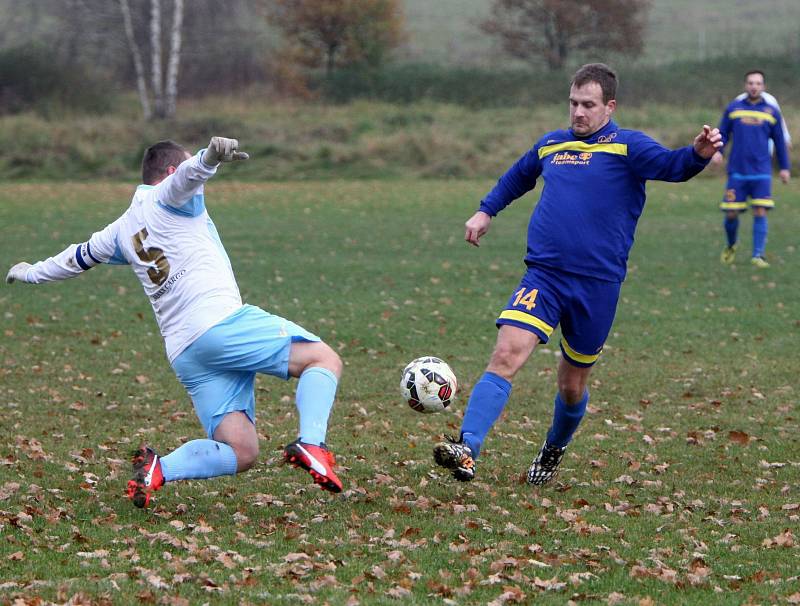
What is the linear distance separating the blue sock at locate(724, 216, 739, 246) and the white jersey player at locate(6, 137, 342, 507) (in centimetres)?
1197

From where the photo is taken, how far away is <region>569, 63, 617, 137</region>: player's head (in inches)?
262

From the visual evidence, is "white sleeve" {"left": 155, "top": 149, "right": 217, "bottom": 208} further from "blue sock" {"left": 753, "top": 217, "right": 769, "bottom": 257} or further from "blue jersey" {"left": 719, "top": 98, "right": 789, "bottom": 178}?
"blue sock" {"left": 753, "top": 217, "right": 769, "bottom": 257}

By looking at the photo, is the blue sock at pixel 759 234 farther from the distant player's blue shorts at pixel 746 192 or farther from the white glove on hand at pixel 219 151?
the white glove on hand at pixel 219 151

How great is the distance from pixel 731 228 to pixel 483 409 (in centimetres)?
1176

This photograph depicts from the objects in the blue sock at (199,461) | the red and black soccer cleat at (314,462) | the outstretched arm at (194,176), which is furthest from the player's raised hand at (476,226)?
the blue sock at (199,461)

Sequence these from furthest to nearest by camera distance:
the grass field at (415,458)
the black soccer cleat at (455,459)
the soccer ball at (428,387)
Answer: the soccer ball at (428,387) → the black soccer cleat at (455,459) → the grass field at (415,458)

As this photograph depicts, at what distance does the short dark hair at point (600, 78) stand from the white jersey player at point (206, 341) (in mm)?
1975

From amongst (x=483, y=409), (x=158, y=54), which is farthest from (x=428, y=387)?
(x=158, y=54)

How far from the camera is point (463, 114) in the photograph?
4319 centimetres

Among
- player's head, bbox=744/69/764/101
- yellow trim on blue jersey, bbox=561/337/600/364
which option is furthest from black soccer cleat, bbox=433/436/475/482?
player's head, bbox=744/69/764/101

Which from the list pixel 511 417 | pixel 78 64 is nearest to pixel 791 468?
pixel 511 417

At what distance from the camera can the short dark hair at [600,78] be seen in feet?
21.8

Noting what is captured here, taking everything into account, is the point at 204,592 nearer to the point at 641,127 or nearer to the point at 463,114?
the point at 641,127

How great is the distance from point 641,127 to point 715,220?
1587cm
